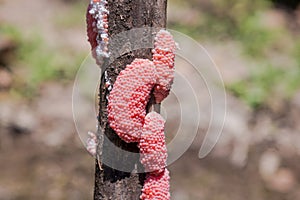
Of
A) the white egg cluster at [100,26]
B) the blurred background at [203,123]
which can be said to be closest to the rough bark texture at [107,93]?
the white egg cluster at [100,26]

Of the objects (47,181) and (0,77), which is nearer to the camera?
(47,181)

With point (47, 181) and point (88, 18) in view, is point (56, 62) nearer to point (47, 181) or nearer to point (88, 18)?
point (47, 181)

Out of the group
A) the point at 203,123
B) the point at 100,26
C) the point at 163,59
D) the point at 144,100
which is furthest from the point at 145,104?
the point at 203,123

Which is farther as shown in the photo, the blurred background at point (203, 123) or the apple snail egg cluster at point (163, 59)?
the blurred background at point (203, 123)

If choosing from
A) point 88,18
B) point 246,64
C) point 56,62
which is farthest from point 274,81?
point 88,18

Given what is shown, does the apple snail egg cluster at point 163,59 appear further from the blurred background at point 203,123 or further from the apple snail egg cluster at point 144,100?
the blurred background at point 203,123

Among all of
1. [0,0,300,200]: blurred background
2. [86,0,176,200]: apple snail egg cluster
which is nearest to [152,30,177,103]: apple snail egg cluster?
[86,0,176,200]: apple snail egg cluster
